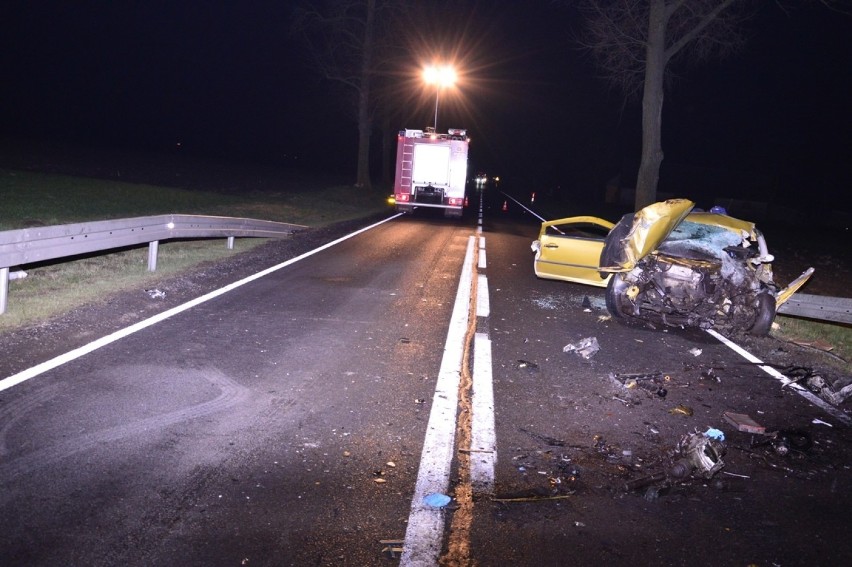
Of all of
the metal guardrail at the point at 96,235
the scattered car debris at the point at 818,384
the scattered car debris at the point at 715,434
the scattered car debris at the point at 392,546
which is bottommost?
the scattered car debris at the point at 392,546

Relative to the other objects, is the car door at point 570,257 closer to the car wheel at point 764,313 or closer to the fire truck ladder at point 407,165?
the car wheel at point 764,313

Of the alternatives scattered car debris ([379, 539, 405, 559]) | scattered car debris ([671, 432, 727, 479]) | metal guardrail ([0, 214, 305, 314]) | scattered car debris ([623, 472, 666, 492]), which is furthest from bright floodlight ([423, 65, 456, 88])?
scattered car debris ([379, 539, 405, 559])

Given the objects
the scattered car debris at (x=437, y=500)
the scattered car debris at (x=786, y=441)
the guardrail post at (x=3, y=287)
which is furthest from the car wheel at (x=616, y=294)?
the guardrail post at (x=3, y=287)

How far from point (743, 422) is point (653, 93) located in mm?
17476

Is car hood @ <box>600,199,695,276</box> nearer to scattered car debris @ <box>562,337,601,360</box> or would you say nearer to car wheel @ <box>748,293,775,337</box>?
car wheel @ <box>748,293,775,337</box>

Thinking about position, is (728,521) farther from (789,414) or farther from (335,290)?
(335,290)

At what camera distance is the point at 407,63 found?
39.4 m

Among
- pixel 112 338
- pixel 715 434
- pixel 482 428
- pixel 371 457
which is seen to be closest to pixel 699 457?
pixel 715 434

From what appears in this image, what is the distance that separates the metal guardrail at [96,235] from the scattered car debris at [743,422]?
7.46 m

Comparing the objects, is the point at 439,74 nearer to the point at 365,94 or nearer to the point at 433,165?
the point at 365,94

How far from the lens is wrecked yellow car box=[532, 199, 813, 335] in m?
8.85

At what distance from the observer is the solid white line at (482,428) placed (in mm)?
4320

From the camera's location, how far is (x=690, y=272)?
8891mm

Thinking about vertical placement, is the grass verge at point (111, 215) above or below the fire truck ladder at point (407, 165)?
below
